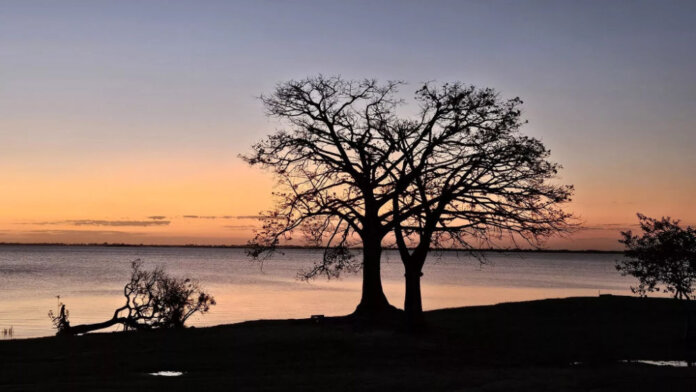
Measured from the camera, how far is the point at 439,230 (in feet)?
99.1

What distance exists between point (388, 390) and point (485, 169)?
1367 centimetres

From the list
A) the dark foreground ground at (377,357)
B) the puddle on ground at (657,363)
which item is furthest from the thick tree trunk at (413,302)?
the puddle on ground at (657,363)

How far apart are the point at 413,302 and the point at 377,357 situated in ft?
16.6

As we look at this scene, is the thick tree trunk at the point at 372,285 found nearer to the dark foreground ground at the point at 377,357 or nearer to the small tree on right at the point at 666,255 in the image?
the dark foreground ground at the point at 377,357

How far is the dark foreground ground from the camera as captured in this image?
18.6 meters

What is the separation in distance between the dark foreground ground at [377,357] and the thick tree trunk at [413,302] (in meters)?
0.69

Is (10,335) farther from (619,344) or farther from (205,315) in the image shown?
(619,344)

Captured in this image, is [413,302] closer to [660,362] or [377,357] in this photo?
[377,357]

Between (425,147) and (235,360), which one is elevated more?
(425,147)

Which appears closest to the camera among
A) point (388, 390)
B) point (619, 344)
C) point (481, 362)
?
point (388, 390)

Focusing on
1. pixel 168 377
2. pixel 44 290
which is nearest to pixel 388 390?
pixel 168 377

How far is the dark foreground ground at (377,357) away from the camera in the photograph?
61.1ft

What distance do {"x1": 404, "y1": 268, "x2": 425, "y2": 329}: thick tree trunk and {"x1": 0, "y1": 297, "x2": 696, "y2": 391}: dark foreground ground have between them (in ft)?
2.26

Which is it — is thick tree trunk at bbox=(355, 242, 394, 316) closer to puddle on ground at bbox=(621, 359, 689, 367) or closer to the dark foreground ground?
the dark foreground ground
